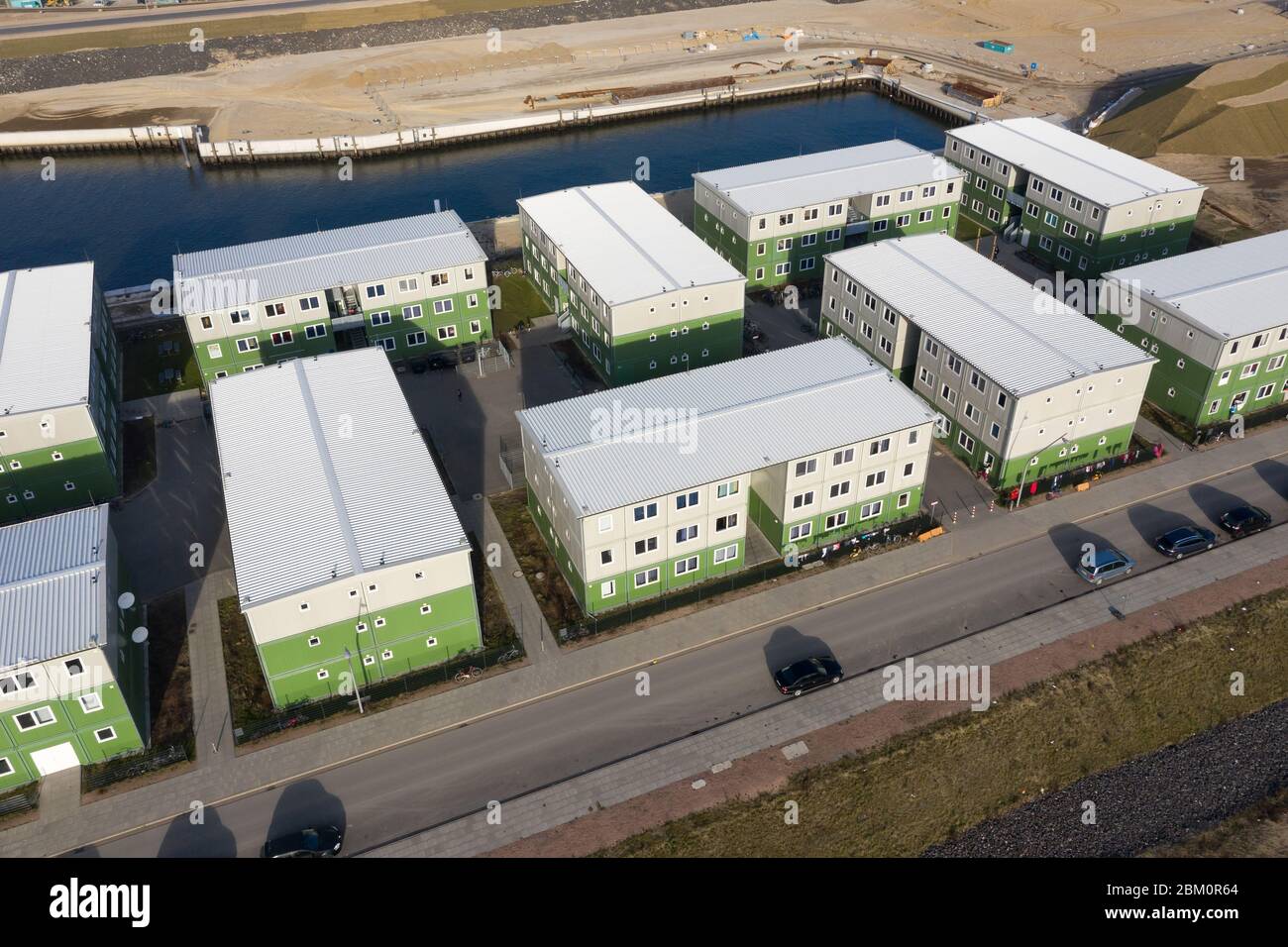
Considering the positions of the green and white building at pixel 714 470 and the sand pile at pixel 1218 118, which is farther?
the sand pile at pixel 1218 118

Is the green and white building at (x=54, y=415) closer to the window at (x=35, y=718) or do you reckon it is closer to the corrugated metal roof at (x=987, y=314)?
the window at (x=35, y=718)

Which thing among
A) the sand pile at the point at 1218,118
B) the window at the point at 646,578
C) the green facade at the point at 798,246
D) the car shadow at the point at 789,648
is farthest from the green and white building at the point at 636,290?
the sand pile at the point at 1218,118

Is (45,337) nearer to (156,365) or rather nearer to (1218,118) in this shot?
(156,365)

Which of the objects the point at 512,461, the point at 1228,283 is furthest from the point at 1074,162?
the point at 512,461

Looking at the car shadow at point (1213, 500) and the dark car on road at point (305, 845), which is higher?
the car shadow at point (1213, 500)

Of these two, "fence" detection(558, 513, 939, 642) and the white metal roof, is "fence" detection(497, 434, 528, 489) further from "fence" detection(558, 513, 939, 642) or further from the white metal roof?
the white metal roof

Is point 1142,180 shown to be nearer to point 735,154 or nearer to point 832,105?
point 735,154

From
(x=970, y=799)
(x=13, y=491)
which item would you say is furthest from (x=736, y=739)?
(x=13, y=491)
